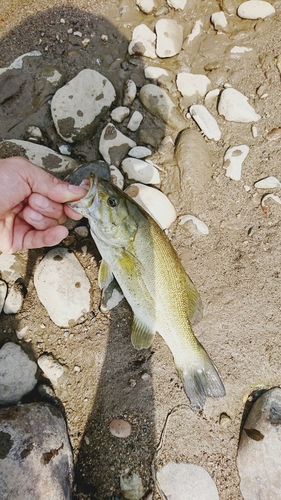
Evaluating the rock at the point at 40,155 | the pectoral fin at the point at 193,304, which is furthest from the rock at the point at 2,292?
the pectoral fin at the point at 193,304

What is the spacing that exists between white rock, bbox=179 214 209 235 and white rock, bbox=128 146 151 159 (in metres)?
0.85

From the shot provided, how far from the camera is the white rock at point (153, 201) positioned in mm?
4195

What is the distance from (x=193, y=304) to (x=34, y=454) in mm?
1932

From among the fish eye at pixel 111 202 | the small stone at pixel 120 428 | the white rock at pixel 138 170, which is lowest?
the small stone at pixel 120 428

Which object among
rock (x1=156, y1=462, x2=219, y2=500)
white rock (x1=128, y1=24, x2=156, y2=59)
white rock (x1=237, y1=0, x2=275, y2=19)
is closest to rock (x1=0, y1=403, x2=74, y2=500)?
rock (x1=156, y1=462, x2=219, y2=500)

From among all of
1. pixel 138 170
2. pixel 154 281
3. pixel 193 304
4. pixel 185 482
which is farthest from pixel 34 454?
pixel 138 170

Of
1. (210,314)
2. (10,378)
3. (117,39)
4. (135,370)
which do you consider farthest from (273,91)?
(10,378)

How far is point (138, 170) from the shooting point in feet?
14.3

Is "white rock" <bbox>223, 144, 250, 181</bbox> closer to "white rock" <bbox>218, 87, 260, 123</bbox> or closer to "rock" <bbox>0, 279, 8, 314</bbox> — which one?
"white rock" <bbox>218, 87, 260, 123</bbox>

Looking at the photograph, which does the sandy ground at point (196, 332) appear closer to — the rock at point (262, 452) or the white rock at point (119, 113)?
the rock at point (262, 452)

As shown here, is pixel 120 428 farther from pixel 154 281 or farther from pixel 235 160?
pixel 235 160

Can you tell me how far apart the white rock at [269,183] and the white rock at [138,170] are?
4.05 feet

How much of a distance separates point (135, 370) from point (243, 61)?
13.1 feet

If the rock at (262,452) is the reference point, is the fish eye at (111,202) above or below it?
above
